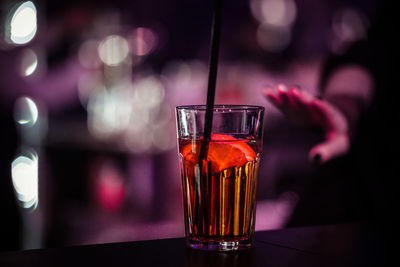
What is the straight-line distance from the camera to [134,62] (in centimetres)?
260

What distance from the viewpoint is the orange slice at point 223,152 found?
25.7 inches

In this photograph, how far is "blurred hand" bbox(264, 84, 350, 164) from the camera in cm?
114

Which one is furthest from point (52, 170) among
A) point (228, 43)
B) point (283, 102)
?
point (283, 102)

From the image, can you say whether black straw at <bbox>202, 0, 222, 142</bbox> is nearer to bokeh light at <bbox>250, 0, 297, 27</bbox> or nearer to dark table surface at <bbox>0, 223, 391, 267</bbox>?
dark table surface at <bbox>0, 223, 391, 267</bbox>

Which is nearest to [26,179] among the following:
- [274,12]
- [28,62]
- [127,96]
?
[28,62]

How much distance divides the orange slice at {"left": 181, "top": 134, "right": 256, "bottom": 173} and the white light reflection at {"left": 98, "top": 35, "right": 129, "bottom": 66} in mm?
1971

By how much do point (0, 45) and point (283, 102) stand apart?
4.81 feet

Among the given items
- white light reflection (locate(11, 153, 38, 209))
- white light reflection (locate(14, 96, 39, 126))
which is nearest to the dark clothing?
white light reflection (locate(11, 153, 38, 209))

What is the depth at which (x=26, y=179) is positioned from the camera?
2.21 meters

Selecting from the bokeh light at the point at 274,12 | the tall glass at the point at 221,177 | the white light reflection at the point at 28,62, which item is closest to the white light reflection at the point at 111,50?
the white light reflection at the point at 28,62

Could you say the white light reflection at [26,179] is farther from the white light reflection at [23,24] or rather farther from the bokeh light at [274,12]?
the bokeh light at [274,12]

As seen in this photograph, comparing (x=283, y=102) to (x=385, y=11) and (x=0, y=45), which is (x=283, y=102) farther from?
(x=0, y=45)

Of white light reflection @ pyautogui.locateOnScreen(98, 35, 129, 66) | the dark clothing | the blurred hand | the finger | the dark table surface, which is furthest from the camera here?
white light reflection @ pyautogui.locateOnScreen(98, 35, 129, 66)

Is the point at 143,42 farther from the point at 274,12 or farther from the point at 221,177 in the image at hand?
the point at 221,177
